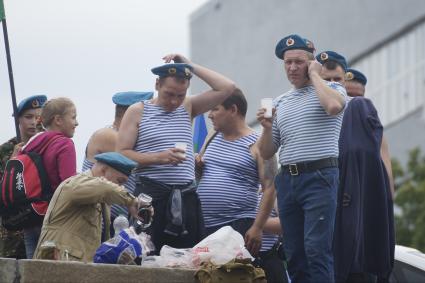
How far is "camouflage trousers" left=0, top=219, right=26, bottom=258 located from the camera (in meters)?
9.43

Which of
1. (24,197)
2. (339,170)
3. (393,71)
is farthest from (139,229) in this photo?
(393,71)

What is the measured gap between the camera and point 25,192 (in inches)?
354

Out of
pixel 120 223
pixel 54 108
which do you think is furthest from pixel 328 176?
pixel 54 108

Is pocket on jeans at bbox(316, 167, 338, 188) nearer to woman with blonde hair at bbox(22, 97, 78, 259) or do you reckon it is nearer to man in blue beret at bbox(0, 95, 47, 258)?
woman with blonde hair at bbox(22, 97, 78, 259)

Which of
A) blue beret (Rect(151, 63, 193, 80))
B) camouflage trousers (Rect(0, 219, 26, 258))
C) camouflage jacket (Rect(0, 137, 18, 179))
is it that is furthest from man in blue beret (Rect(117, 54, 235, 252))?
camouflage jacket (Rect(0, 137, 18, 179))

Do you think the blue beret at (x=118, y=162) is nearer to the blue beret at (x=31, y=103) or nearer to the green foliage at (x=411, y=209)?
the blue beret at (x=31, y=103)

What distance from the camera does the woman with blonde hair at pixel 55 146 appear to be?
9.01m

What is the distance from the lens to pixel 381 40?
44281mm

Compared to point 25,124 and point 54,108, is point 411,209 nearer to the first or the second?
point 25,124

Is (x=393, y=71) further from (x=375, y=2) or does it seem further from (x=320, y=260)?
(x=320, y=260)

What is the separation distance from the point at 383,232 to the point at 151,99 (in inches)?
74.6

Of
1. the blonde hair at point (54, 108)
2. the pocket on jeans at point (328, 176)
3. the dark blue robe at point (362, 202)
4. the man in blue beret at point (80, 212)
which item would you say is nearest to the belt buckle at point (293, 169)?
the pocket on jeans at point (328, 176)

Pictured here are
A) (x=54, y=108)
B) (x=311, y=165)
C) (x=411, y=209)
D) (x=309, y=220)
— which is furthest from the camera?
(x=411, y=209)

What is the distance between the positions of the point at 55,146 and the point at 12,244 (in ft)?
2.89
